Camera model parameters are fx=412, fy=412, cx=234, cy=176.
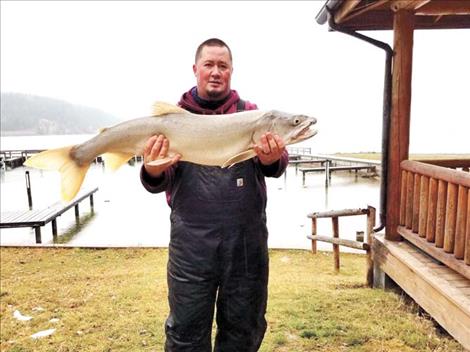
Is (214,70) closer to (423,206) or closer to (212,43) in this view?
(212,43)

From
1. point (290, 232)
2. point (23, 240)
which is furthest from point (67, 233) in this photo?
point (290, 232)

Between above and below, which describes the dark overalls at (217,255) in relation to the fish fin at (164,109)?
below

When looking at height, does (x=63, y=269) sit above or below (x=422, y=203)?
below

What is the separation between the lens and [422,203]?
17.9 ft

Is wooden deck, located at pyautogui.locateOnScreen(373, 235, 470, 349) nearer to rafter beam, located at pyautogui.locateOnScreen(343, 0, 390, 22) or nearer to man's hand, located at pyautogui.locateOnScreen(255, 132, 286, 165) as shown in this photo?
man's hand, located at pyautogui.locateOnScreen(255, 132, 286, 165)

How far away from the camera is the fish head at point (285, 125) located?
2.96 meters

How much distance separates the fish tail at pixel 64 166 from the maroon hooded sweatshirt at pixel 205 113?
58 centimetres

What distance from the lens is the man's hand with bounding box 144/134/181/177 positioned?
291 cm

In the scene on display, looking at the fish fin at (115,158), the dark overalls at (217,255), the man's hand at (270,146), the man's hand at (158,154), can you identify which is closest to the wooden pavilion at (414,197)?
the dark overalls at (217,255)

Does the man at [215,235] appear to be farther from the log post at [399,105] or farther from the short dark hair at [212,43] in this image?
the log post at [399,105]

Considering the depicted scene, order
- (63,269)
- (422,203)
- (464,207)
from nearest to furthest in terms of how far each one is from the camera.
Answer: (464,207) < (422,203) < (63,269)

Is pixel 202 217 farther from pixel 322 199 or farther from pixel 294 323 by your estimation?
pixel 322 199

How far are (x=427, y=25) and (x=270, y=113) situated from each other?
5.18 meters

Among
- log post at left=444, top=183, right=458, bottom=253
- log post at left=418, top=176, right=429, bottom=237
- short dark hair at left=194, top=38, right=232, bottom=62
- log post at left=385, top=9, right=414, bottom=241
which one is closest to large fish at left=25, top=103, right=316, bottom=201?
short dark hair at left=194, top=38, right=232, bottom=62
